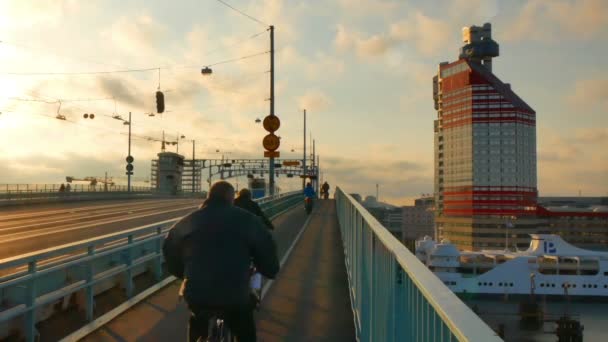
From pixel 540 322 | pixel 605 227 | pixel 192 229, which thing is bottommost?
pixel 540 322

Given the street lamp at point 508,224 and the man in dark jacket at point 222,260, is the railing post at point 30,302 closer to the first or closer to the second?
the man in dark jacket at point 222,260

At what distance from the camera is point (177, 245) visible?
484 centimetres

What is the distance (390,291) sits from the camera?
14.7 ft

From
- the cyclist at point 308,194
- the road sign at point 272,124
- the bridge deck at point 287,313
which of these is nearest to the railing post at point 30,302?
the bridge deck at point 287,313

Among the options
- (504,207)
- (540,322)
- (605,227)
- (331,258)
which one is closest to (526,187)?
(504,207)

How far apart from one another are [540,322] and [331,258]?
224 feet

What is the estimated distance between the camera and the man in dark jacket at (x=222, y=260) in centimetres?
458

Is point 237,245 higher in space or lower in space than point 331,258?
higher

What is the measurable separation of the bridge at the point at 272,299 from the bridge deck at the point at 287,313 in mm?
16

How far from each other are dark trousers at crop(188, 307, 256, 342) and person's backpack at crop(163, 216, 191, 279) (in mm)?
384

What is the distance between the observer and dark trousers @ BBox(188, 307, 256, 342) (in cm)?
467

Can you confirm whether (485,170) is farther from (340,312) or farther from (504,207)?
(340,312)

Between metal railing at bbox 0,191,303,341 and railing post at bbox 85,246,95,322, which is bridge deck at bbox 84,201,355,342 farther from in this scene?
metal railing at bbox 0,191,303,341

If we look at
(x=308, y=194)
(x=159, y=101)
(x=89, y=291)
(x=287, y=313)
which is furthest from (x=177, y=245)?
(x=308, y=194)
